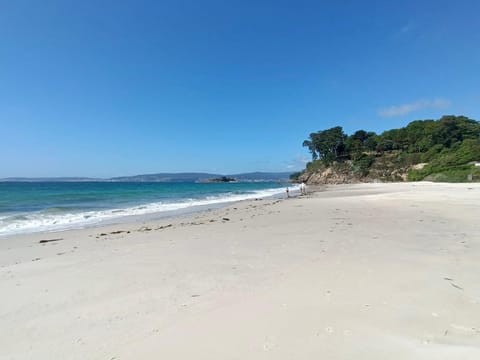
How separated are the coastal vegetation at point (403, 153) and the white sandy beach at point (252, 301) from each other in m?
35.5

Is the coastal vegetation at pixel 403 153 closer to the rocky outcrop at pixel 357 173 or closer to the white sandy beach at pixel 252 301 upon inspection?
the rocky outcrop at pixel 357 173

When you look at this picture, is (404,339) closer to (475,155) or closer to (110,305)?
(110,305)

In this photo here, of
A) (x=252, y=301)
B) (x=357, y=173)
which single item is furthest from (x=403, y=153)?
(x=252, y=301)

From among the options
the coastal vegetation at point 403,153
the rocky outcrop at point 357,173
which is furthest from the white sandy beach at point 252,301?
the rocky outcrop at point 357,173

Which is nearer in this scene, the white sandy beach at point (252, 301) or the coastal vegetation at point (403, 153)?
the white sandy beach at point (252, 301)

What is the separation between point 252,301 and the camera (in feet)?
10.8

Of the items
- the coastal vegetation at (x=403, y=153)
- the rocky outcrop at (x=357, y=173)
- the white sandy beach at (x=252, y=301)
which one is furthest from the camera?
the rocky outcrop at (x=357, y=173)

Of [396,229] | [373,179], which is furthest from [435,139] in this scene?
[396,229]

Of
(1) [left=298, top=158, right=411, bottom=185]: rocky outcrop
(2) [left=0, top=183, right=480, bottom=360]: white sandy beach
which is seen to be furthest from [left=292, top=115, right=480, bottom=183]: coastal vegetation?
(2) [left=0, top=183, right=480, bottom=360]: white sandy beach

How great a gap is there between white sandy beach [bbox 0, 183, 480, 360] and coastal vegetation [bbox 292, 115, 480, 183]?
1399 inches

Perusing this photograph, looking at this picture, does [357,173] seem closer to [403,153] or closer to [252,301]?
[403,153]

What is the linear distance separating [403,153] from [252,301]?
69579mm

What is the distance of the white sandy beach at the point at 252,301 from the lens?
7.90 feet

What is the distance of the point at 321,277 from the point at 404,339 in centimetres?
162
